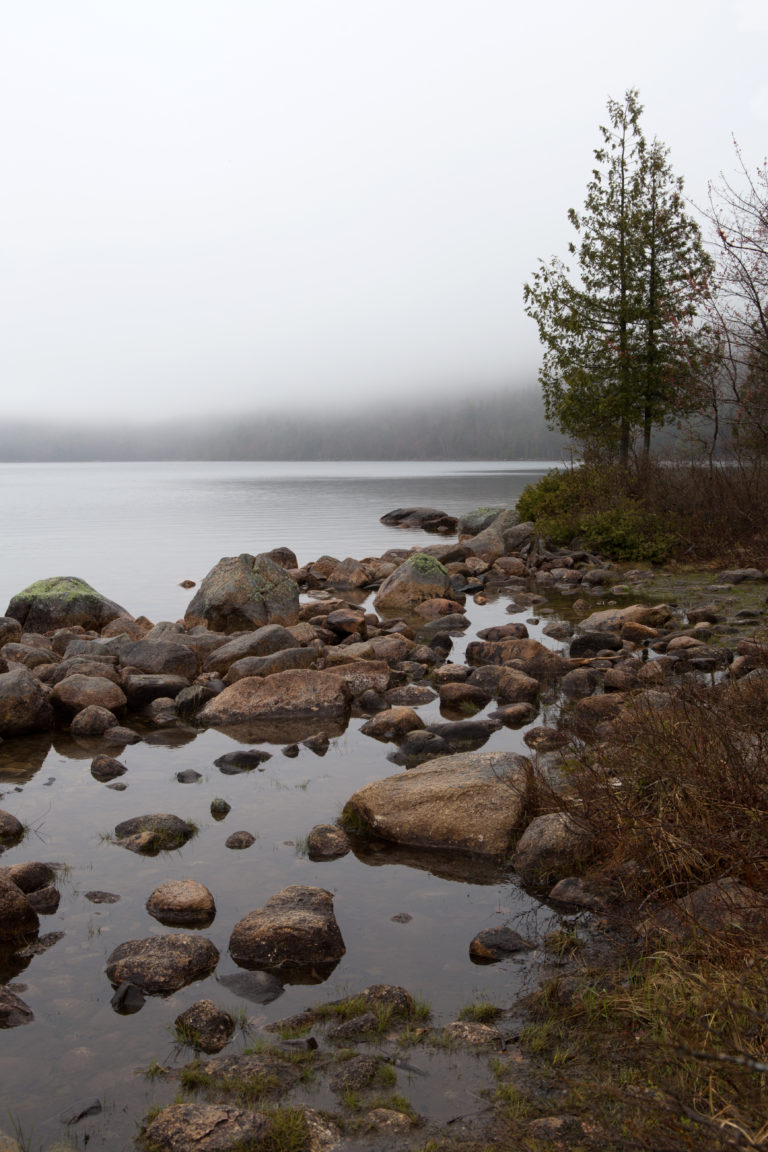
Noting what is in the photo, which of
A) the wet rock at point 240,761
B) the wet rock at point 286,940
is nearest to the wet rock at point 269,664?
the wet rock at point 240,761

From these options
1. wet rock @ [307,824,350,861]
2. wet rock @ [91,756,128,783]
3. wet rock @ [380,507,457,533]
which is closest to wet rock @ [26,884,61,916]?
wet rock @ [307,824,350,861]

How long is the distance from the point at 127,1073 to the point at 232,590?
15.0m

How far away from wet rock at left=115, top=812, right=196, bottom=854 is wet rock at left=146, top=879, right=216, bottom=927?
110cm

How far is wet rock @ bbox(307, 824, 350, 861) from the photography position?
776cm

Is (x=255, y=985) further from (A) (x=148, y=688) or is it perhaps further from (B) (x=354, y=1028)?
(A) (x=148, y=688)

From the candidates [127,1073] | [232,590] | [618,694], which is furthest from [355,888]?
[232,590]

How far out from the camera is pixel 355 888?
7.16 meters

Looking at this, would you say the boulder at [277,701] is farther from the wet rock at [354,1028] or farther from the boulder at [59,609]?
the boulder at [59,609]

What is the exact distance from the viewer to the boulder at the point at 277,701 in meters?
12.2

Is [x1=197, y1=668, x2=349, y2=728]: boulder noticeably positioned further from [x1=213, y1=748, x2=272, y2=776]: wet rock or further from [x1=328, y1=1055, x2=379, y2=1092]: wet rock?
[x1=328, y1=1055, x2=379, y2=1092]: wet rock

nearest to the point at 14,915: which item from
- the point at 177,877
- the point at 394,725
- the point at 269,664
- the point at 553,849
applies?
the point at 177,877

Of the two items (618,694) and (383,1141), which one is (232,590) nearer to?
(618,694)

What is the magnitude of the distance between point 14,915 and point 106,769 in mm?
3640

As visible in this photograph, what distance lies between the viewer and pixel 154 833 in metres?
7.99
